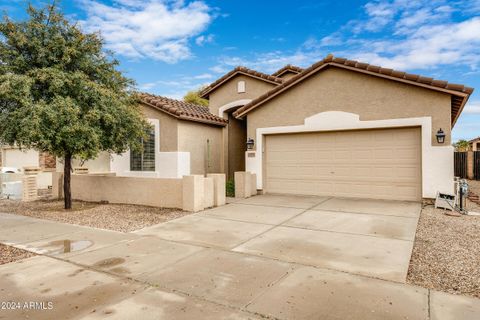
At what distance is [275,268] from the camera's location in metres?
4.78

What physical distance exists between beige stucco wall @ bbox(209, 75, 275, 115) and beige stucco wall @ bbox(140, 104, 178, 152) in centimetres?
428

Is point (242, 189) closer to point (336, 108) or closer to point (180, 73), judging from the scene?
point (336, 108)

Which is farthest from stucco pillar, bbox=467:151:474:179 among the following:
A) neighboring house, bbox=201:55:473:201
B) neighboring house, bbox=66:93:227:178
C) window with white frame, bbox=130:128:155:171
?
window with white frame, bbox=130:128:155:171

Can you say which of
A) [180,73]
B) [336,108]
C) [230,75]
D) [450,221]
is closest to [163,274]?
[450,221]

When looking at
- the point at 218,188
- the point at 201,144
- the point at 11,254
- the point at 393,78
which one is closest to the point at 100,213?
the point at 218,188

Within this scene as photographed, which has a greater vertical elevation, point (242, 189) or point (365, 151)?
point (365, 151)

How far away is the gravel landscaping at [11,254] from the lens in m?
5.39

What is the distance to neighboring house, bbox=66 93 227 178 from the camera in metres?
13.0

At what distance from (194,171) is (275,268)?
960 centimetres

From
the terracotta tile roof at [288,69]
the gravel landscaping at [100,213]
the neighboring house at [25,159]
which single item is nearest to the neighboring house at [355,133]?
the gravel landscaping at [100,213]

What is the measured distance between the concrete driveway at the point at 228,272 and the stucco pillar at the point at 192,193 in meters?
1.46

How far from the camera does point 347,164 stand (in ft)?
37.7

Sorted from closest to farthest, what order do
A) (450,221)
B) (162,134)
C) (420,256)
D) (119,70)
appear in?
(420,256) < (450,221) < (119,70) < (162,134)

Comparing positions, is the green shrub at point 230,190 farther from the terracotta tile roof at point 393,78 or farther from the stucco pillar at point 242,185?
the terracotta tile roof at point 393,78
